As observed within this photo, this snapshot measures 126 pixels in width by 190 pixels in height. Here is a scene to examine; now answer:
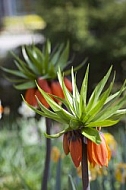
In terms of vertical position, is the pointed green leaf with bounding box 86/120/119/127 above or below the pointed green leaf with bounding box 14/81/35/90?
below

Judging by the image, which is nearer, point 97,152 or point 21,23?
point 97,152

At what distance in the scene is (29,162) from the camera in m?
4.65

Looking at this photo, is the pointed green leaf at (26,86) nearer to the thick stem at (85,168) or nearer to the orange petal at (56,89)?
the orange petal at (56,89)

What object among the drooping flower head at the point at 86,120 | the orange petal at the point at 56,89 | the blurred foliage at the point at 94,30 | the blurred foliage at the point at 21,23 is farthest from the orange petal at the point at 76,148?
the blurred foliage at the point at 21,23

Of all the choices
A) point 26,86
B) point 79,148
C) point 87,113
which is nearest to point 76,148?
point 79,148

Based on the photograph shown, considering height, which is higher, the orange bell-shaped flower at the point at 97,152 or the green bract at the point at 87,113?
the green bract at the point at 87,113

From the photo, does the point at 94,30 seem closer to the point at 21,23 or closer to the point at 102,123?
the point at 102,123

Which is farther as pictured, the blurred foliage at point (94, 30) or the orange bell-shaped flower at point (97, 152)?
the blurred foliage at point (94, 30)

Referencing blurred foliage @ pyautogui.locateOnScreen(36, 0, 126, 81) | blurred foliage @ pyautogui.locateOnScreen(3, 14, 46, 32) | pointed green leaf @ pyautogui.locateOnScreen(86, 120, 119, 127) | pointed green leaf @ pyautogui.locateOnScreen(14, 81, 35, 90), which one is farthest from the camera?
blurred foliage @ pyautogui.locateOnScreen(3, 14, 46, 32)

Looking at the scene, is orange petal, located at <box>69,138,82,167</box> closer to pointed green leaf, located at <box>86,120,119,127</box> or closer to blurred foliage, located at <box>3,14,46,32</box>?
pointed green leaf, located at <box>86,120,119,127</box>

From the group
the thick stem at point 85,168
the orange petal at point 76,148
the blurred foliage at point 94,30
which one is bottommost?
the thick stem at point 85,168

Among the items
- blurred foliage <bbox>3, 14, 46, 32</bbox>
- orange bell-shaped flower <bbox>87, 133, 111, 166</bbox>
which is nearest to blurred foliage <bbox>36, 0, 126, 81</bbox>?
orange bell-shaped flower <bbox>87, 133, 111, 166</bbox>

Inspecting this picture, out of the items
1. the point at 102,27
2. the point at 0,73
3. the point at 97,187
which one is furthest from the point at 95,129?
the point at 0,73

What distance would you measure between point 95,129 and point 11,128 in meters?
4.15
